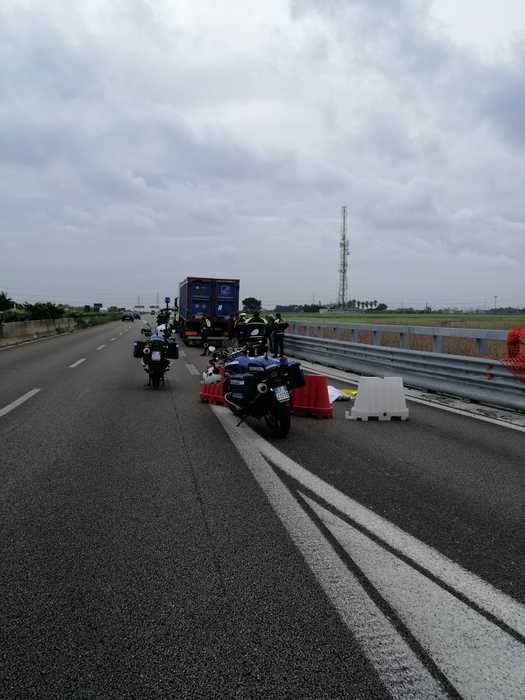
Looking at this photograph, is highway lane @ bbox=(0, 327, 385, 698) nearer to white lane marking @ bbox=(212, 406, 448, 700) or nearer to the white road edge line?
white lane marking @ bbox=(212, 406, 448, 700)

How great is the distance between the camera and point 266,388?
295 inches

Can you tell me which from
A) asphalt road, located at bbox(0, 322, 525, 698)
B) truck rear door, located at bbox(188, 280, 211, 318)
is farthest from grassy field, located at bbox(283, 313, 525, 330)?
asphalt road, located at bbox(0, 322, 525, 698)

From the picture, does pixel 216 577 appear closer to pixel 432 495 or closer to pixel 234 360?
pixel 432 495

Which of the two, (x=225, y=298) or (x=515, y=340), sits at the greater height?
(x=225, y=298)

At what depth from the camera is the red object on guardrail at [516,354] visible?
8.94m

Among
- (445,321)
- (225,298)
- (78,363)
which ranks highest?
(225,298)

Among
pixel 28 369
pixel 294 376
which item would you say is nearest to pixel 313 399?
pixel 294 376

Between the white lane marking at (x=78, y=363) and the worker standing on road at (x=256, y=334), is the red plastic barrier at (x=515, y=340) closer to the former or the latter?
the worker standing on road at (x=256, y=334)

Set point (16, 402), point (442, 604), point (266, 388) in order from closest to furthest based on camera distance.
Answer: point (442, 604)
point (266, 388)
point (16, 402)

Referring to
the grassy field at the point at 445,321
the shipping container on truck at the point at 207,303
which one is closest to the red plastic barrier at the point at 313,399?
the grassy field at the point at 445,321

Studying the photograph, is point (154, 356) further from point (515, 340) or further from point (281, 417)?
point (515, 340)

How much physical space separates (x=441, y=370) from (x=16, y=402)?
7.71m

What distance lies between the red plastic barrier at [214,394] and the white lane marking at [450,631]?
6.36 meters

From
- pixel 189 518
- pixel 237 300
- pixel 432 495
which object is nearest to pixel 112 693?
pixel 189 518
